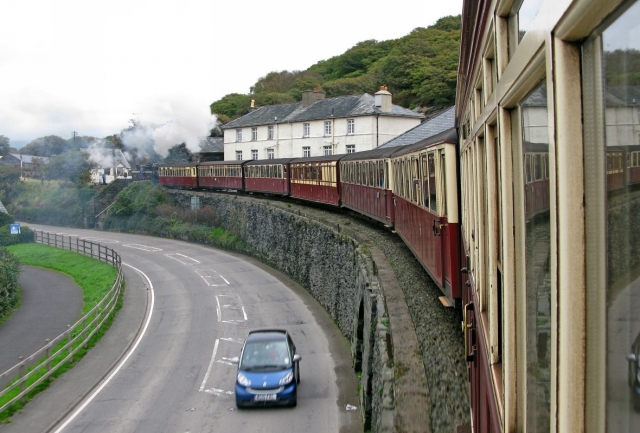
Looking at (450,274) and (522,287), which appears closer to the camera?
(522,287)

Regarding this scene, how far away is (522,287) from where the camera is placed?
190 centimetres

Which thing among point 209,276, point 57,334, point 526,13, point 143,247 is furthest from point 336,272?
point 143,247

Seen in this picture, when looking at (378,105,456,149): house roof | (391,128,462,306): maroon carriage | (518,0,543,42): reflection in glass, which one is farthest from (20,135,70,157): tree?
(518,0,543,42): reflection in glass

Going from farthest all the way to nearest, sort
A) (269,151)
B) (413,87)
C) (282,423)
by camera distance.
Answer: (413,87) < (269,151) < (282,423)

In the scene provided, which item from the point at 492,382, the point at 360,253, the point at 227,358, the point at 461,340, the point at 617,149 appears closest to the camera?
the point at 617,149

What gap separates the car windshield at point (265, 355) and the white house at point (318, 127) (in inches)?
1056

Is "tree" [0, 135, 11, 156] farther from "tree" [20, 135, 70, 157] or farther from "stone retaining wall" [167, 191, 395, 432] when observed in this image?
"stone retaining wall" [167, 191, 395, 432]

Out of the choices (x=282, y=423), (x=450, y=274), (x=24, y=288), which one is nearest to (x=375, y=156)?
(x=282, y=423)

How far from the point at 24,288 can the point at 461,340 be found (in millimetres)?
24331

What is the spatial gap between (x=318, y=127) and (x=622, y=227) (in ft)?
137

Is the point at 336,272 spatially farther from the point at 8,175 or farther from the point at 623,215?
the point at 8,175

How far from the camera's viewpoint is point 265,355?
42.3 ft

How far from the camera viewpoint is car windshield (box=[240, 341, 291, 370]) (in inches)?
497

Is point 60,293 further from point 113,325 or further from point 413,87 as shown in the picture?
point 413,87
